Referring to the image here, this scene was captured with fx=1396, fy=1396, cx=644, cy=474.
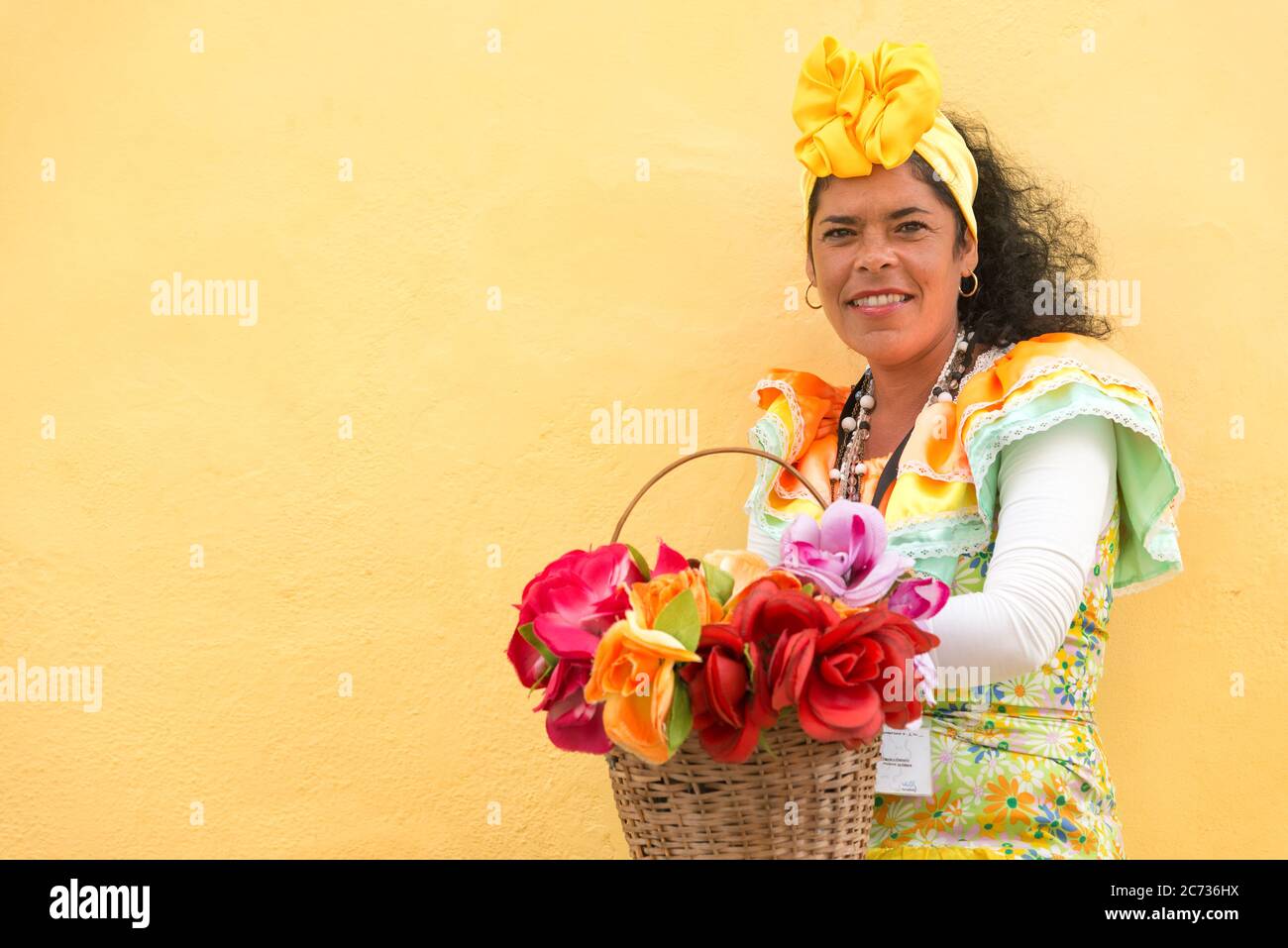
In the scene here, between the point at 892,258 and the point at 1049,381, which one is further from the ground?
the point at 892,258

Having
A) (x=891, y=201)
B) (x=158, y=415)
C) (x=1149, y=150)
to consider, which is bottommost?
(x=158, y=415)

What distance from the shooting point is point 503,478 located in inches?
117

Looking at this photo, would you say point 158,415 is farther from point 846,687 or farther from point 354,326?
point 846,687

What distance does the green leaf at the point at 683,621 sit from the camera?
174 centimetres

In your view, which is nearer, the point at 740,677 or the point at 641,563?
the point at 740,677

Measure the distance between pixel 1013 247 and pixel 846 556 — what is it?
1042 mm

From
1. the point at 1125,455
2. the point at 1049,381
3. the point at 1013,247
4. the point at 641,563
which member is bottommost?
the point at 641,563

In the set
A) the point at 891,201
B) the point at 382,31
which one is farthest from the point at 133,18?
the point at 891,201

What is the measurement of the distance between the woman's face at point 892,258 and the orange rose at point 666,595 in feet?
2.87

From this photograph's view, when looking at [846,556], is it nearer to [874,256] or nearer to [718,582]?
[718,582]

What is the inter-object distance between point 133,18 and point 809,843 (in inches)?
91.4

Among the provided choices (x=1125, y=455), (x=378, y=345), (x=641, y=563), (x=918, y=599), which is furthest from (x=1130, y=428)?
(x=378, y=345)

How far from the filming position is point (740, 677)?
1763 millimetres

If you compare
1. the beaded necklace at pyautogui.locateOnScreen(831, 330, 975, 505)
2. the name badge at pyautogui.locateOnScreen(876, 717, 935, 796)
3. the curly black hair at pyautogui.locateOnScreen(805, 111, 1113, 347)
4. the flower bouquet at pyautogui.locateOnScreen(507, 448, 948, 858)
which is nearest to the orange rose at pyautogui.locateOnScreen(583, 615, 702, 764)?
the flower bouquet at pyautogui.locateOnScreen(507, 448, 948, 858)
